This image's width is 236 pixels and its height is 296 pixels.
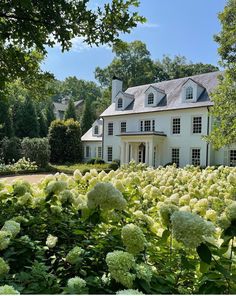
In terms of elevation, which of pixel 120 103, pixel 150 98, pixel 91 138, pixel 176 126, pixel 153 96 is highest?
pixel 153 96

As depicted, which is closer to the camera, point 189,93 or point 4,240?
point 4,240

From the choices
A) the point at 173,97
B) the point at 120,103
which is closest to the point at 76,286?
the point at 173,97

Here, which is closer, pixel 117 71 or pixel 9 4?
pixel 9 4

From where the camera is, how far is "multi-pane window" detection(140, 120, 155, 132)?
2647cm

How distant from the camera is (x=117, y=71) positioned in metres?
51.9

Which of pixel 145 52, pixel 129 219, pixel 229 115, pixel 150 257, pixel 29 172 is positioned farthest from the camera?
pixel 145 52

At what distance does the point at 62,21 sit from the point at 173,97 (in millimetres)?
23253

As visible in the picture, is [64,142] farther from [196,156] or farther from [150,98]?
[196,156]

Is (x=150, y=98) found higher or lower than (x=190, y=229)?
higher

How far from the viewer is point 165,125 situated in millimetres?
25578

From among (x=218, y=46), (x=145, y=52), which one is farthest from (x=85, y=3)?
(x=145, y=52)

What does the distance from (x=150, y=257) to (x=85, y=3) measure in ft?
8.54

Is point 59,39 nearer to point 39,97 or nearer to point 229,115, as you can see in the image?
point 39,97

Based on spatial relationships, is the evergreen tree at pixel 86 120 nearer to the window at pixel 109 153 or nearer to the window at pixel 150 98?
the window at pixel 109 153
